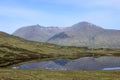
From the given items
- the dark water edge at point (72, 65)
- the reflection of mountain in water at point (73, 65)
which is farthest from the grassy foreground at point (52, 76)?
the reflection of mountain in water at point (73, 65)

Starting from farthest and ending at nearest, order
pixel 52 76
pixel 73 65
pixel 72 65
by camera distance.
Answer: pixel 72 65 → pixel 73 65 → pixel 52 76

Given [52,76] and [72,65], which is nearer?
[52,76]

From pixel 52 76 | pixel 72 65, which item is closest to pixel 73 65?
pixel 72 65

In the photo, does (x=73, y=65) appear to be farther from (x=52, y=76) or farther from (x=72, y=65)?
(x=52, y=76)

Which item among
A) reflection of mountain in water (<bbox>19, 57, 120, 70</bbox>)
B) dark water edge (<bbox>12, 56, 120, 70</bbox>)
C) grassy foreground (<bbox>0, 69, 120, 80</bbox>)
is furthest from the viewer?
reflection of mountain in water (<bbox>19, 57, 120, 70</bbox>)

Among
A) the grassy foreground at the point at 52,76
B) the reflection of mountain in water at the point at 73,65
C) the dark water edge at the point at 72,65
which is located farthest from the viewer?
the reflection of mountain in water at the point at 73,65

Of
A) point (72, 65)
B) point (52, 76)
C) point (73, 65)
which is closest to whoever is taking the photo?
point (52, 76)

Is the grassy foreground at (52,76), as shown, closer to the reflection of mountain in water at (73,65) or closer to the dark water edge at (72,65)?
the dark water edge at (72,65)

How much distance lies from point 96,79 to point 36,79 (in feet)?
43.5

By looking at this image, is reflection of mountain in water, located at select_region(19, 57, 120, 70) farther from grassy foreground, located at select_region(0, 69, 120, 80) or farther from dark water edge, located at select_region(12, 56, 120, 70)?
grassy foreground, located at select_region(0, 69, 120, 80)

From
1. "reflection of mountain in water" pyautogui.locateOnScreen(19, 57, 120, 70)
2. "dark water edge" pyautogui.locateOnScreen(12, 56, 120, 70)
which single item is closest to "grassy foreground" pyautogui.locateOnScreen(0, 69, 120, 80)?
"dark water edge" pyautogui.locateOnScreen(12, 56, 120, 70)

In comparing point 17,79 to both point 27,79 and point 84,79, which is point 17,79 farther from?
point 84,79

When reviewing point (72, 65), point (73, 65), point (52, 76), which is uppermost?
point (52, 76)

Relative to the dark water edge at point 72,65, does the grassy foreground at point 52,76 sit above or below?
above
